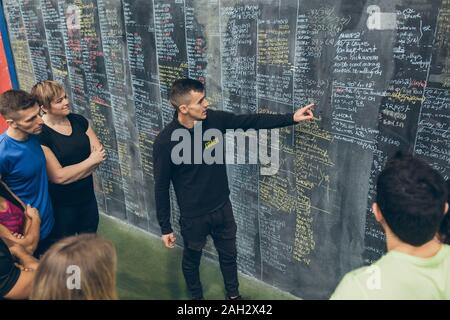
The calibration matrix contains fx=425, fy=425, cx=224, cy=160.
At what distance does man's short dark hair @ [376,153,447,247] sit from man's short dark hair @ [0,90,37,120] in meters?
3.14

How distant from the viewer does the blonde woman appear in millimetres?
4242

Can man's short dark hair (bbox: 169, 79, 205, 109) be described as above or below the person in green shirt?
above

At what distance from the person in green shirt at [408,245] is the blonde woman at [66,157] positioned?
123 inches

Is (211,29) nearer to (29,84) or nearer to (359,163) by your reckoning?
(359,163)

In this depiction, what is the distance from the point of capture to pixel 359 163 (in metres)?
3.91

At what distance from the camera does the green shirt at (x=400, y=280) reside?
196 cm

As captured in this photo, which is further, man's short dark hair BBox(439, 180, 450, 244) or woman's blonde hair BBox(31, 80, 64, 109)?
woman's blonde hair BBox(31, 80, 64, 109)

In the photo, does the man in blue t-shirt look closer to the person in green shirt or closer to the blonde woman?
the blonde woman

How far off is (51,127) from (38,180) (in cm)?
57

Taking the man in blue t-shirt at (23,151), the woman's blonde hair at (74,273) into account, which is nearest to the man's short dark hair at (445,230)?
the woman's blonde hair at (74,273)

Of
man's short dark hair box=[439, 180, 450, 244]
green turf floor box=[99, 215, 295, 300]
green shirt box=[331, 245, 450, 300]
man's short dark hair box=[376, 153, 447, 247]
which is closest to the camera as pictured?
green shirt box=[331, 245, 450, 300]

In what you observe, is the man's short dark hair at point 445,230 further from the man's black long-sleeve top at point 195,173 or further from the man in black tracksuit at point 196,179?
the man's black long-sleeve top at point 195,173

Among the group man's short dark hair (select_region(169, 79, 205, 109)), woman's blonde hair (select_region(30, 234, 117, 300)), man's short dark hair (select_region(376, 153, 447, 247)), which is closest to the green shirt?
man's short dark hair (select_region(376, 153, 447, 247))
